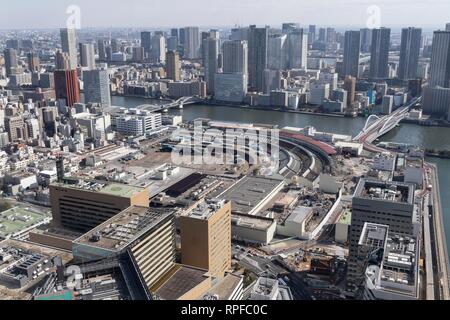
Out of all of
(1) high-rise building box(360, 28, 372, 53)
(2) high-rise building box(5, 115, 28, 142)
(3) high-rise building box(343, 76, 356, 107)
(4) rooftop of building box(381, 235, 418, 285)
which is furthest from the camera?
(1) high-rise building box(360, 28, 372, 53)

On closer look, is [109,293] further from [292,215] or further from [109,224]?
[292,215]

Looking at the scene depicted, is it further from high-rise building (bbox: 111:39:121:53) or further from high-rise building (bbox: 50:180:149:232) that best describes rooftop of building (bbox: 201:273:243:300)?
high-rise building (bbox: 111:39:121:53)

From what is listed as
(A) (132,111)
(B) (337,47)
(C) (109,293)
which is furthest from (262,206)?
(B) (337,47)

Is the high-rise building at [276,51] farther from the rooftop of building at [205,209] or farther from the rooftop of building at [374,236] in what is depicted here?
the rooftop of building at [374,236]

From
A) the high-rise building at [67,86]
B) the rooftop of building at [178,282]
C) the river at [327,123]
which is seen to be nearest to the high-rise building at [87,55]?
the river at [327,123]

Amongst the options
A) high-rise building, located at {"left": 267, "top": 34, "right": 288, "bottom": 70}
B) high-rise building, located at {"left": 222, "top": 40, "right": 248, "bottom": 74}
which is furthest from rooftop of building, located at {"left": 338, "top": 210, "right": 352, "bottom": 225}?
high-rise building, located at {"left": 267, "top": 34, "right": 288, "bottom": 70}
